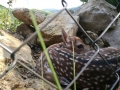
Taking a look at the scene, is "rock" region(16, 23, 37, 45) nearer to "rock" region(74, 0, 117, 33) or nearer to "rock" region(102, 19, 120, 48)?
"rock" region(74, 0, 117, 33)

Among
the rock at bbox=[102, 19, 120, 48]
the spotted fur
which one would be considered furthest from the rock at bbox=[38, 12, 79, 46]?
the spotted fur

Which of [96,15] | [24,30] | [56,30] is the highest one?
[24,30]

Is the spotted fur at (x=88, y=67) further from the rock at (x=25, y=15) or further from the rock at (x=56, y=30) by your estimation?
the rock at (x=25, y=15)

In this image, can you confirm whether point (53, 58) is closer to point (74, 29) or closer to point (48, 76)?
point (48, 76)

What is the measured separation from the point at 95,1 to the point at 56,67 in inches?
71.0

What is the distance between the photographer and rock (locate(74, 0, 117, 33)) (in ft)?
13.5

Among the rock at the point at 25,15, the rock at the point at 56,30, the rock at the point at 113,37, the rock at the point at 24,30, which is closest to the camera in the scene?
the rock at the point at 56,30

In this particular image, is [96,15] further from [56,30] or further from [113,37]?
[56,30]

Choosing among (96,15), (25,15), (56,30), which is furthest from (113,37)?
(25,15)

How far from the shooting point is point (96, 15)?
4141 millimetres

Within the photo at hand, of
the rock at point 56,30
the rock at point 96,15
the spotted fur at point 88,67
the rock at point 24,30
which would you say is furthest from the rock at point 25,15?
the spotted fur at point 88,67

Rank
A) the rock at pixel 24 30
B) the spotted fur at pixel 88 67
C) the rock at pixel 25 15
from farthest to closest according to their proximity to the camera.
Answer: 1. the rock at pixel 24 30
2. the rock at pixel 25 15
3. the spotted fur at pixel 88 67

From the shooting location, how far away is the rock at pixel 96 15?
161 inches

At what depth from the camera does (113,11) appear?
423 cm
